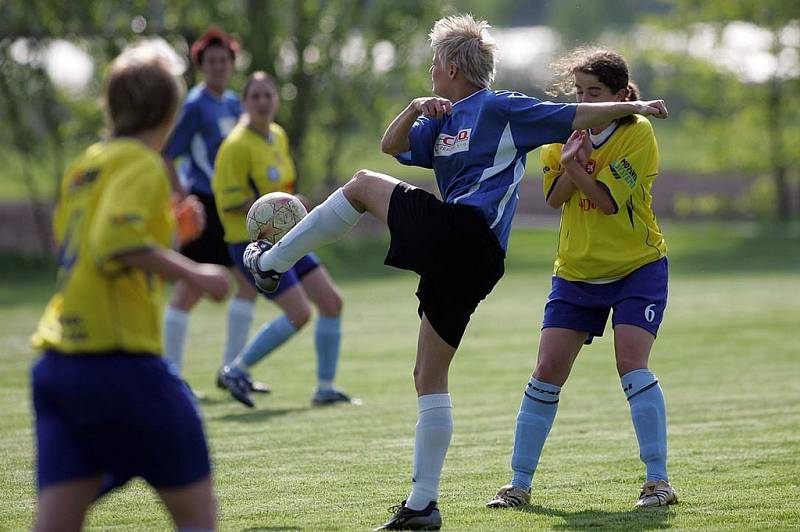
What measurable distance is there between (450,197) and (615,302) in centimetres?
107

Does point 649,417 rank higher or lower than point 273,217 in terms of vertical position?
lower

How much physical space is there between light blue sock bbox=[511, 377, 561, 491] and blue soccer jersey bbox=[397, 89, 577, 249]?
3.13 feet

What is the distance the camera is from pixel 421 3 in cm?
2506

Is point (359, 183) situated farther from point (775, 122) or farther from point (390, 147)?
point (775, 122)

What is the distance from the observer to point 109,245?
3.43m

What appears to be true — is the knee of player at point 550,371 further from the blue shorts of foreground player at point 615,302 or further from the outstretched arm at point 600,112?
the outstretched arm at point 600,112

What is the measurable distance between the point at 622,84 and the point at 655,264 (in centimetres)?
83

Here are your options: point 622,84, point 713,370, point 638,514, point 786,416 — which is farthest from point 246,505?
point 713,370

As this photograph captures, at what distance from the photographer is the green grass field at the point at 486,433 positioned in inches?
206

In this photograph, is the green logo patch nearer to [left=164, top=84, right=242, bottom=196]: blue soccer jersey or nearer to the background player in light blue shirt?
the background player in light blue shirt

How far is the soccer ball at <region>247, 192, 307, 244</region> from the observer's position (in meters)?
5.47

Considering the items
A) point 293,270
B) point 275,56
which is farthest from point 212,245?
point 275,56

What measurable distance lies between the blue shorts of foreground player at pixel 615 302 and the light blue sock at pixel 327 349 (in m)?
3.37

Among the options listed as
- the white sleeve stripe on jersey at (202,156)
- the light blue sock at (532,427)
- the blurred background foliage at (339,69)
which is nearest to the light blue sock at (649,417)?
the light blue sock at (532,427)
